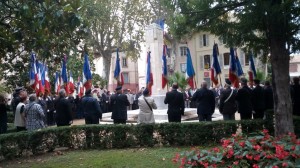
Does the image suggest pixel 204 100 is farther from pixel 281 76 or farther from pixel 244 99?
pixel 281 76

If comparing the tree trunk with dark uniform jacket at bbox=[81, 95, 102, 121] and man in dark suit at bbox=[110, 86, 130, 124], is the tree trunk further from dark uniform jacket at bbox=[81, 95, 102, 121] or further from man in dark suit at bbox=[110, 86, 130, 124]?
dark uniform jacket at bbox=[81, 95, 102, 121]

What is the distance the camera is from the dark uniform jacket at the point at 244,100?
1074 centimetres

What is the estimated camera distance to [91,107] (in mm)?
11258

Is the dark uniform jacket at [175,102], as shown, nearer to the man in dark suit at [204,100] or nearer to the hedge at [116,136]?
the man in dark suit at [204,100]

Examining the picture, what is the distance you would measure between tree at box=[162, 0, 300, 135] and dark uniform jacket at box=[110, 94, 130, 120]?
4.02 meters

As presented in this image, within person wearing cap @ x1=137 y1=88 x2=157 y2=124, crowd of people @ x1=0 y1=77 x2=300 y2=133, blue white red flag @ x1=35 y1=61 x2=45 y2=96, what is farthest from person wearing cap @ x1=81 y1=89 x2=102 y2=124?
blue white red flag @ x1=35 y1=61 x2=45 y2=96

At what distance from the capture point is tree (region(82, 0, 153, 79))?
30641 mm

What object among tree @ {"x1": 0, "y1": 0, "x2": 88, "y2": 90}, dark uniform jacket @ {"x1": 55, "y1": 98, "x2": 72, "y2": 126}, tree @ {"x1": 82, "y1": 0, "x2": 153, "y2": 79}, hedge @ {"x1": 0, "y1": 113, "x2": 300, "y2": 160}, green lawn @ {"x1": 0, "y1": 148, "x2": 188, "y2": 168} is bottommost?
green lawn @ {"x1": 0, "y1": 148, "x2": 188, "y2": 168}

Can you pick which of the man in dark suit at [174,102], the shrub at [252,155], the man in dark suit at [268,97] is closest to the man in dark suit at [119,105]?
the man in dark suit at [174,102]

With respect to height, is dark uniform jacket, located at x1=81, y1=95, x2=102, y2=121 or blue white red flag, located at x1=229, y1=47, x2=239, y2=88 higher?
blue white red flag, located at x1=229, y1=47, x2=239, y2=88

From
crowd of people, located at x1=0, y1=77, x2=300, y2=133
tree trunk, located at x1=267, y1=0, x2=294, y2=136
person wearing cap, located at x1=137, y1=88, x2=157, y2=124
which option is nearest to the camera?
tree trunk, located at x1=267, y1=0, x2=294, y2=136

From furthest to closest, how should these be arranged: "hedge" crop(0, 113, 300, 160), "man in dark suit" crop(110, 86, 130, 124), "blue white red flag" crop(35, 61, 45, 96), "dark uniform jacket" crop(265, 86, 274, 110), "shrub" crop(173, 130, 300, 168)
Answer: "blue white red flag" crop(35, 61, 45, 96) → "dark uniform jacket" crop(265, 86, 274, 110) → "man in dark suit" crop(110, 86, 130, 124) → "hedge" crop(0, 113, 300, 160) → "shrub" crop(173, 130, 300, 168)

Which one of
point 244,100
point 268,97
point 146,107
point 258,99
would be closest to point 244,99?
point 244,100

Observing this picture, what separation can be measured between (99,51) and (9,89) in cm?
1295
